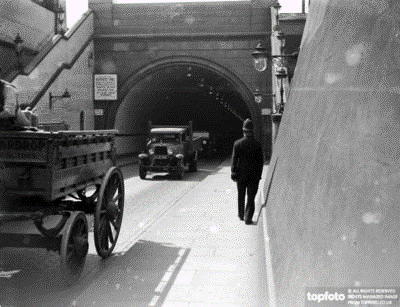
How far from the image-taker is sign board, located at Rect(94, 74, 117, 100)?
30.3 m

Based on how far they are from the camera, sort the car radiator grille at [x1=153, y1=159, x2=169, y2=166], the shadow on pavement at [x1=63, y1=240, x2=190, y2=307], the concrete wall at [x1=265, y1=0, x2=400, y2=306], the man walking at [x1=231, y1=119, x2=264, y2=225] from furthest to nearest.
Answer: the car radiator grille at [x1=153, y1=159, x2=169, y2=166] < the man walking at [x1=231, y1=119, x2=264, y2=225] < the shadow on pavement at [x1=63, y1=240, x2=190, y2=307] < the concrete wall at [x1=265, y1=0, x2=400, y2=306]

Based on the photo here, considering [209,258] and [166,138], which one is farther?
[166,138]

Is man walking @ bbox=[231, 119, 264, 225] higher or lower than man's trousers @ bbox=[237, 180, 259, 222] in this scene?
higher

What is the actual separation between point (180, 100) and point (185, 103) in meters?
1.56

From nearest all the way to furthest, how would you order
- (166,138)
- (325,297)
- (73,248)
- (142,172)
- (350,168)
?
(325,297) < (350,168) < (73,248) < (142,172) < (166,138)

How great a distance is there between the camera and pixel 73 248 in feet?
19.3

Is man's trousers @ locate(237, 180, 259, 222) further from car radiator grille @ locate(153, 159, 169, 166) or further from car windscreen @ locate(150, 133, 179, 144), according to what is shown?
car windscreen @ locate(150, 133, 179, 144)

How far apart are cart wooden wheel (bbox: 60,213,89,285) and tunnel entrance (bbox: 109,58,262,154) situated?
24.7 metres

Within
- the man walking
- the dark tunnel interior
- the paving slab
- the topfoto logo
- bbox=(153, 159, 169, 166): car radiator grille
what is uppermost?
the dark tunnel interior

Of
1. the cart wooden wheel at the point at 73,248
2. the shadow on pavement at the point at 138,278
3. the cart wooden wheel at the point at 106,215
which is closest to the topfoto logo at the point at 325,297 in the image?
the shadow on pavement at the point at 138,278

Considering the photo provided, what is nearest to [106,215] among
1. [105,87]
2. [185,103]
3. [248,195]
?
[248,195]

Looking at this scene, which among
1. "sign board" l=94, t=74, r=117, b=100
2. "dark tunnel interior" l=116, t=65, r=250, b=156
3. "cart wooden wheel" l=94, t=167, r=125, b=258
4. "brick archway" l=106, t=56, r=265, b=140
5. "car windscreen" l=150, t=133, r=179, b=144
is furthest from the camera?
"dark tunnel interior" l=116, t=65, r=250, b=156

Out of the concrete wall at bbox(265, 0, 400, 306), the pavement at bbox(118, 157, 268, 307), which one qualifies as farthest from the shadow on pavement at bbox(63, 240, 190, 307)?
the concrete wall at bbox(265, 0, 400, 306)

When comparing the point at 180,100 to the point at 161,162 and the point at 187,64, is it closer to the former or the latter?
the point at 187,64
